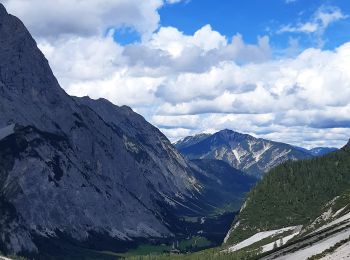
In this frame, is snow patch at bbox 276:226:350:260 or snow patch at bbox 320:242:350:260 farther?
snow patch at bbox 276:226:350:260

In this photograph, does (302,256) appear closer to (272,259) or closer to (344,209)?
(272,259)

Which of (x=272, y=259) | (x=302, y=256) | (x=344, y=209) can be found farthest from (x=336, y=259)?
(x=344, y=209)

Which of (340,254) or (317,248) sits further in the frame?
(317,248)

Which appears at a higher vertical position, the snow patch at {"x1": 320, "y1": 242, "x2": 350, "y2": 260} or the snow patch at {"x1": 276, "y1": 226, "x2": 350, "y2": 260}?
the snow patch at {"x1": 320, "y1": 242, "x2": 350, "y2": 260}

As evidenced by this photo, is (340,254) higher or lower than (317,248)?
higher

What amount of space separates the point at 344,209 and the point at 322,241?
83.1 meters

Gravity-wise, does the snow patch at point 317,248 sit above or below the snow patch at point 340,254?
below

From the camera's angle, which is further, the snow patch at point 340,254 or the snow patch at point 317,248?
the snow patch at point 317,248

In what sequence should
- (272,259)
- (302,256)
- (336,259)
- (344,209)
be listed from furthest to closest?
(344,209), (272,259), (302,256), (336,259)

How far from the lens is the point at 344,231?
12238 cm

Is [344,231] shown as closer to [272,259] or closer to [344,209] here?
[272,259]

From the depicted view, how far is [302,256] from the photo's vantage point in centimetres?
10550

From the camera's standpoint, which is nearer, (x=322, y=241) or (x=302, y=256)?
(x=302, y=256)

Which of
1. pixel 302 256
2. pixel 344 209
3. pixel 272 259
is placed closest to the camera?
pixel 302 256
